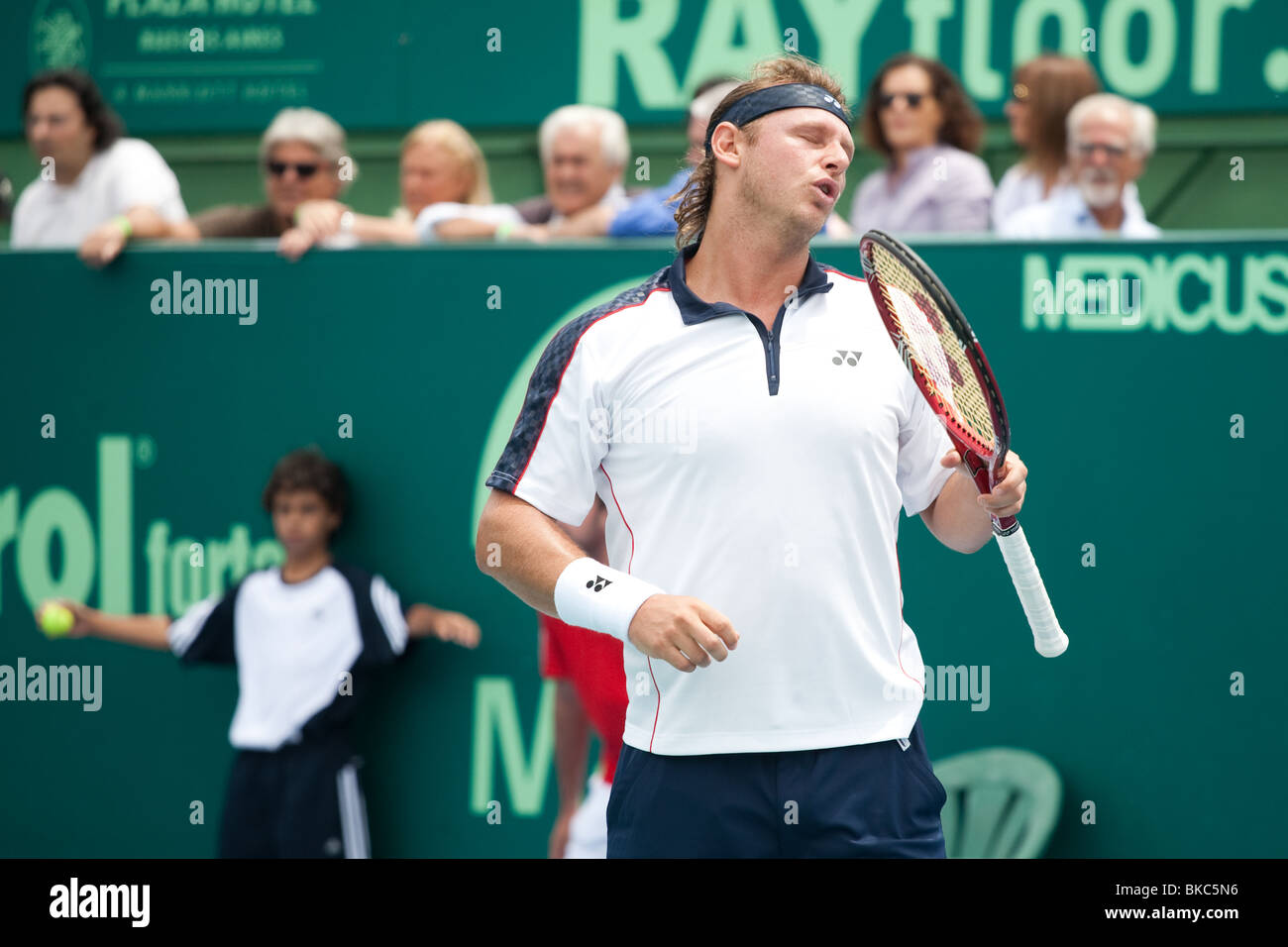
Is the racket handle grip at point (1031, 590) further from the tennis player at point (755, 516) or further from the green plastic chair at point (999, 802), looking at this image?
the green plastic chair at point (999, 802)

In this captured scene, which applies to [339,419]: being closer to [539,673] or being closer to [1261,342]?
[539,673]

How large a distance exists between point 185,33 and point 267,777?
3979 mm

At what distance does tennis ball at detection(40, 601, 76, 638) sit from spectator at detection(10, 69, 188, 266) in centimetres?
137

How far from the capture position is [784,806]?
104 inches

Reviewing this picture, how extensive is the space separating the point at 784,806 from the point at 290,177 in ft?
12.0

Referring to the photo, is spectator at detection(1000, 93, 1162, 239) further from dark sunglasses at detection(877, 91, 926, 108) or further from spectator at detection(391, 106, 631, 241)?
spectator at detection(391, 106, 631, 241)

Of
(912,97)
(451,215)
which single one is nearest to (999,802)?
(912,97)

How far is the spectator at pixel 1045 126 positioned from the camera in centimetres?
532

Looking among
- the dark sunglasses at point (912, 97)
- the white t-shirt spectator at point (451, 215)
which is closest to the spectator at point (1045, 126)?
the dark sunglasses at point (912, 97)

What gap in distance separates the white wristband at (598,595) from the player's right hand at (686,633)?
6 centimetres

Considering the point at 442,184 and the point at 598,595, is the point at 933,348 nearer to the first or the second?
the point at 598,595

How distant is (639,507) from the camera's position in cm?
276

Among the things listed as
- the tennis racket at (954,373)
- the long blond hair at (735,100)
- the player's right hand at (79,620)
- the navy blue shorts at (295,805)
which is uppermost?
the long blond hair at (735,100)

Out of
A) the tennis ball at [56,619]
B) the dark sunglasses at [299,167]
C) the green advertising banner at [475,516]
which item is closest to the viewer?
the green advertising banner at [475,516]
